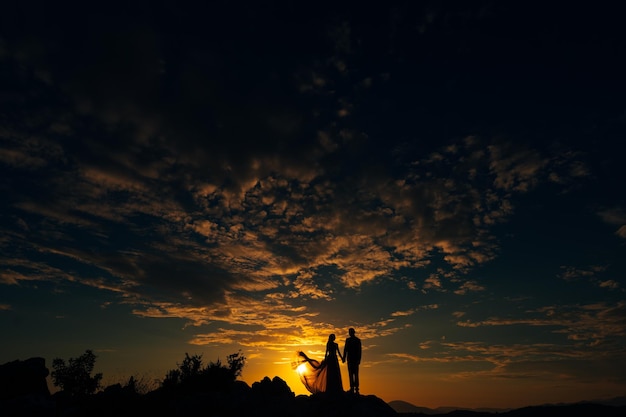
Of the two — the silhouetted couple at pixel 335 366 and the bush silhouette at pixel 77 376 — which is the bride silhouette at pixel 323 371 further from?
the bush silhouette at pixel 77 376

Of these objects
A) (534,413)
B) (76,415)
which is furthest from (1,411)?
(534,413)

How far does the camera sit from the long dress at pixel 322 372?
22469 millimetres

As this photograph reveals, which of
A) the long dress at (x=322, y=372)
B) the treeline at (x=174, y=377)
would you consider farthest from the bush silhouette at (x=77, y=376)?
the long dress at (x=322, y=372)

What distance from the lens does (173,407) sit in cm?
2161

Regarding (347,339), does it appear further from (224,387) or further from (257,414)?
(224,387)

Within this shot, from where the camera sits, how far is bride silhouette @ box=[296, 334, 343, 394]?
22469 millimetres

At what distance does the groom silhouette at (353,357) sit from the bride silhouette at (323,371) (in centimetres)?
57

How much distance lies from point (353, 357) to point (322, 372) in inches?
106

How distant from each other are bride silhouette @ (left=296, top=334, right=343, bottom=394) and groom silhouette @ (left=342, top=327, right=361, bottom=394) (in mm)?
574

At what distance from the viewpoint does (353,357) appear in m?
22.1

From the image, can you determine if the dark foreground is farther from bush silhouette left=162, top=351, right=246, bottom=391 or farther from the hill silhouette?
Result: bush silhouette left=162, top=351, right=246, bottom=391

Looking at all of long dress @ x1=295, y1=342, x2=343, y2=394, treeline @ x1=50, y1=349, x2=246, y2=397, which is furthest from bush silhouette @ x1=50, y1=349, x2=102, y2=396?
long dress @ x1=295, y1=342, x2=343, y2=394

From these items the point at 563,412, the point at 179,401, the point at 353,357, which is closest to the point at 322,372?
the point at 353,357

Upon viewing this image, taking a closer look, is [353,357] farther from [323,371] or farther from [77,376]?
[77,376]
